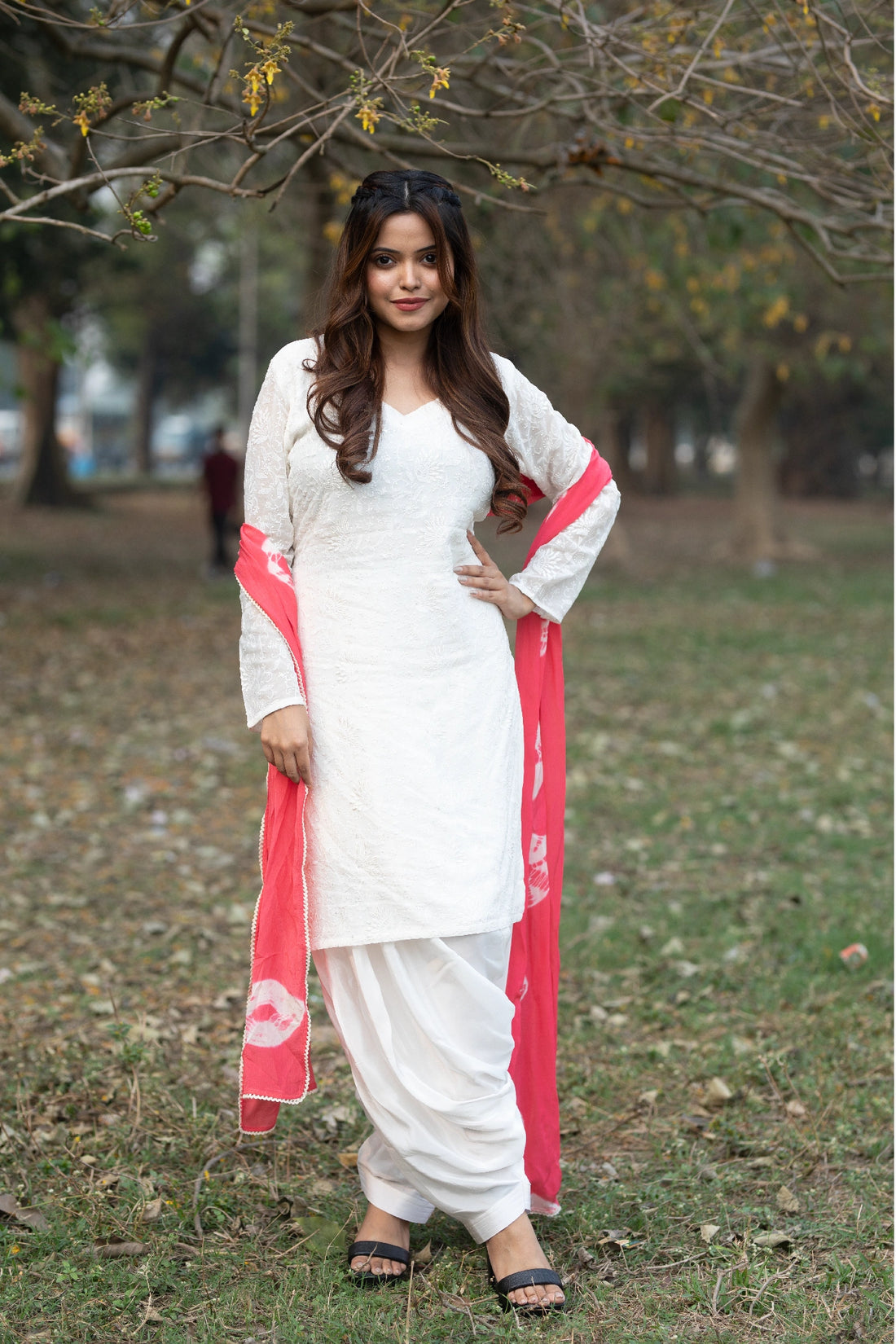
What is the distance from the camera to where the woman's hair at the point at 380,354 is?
276 cm

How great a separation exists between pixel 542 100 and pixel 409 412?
191 centimetres

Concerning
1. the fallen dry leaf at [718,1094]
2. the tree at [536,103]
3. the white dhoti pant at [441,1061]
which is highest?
the tree at [536,103]

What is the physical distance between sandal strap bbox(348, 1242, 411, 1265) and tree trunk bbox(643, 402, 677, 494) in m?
35.4

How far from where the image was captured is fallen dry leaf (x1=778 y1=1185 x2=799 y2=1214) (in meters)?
3.35

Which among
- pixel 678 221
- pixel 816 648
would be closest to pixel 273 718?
pixel 678 221

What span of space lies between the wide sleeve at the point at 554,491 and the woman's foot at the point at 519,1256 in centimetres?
128

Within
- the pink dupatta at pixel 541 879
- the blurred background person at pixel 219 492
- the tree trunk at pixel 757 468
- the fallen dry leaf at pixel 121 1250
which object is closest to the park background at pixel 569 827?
the fallen dry leaf at pixel 121 1250

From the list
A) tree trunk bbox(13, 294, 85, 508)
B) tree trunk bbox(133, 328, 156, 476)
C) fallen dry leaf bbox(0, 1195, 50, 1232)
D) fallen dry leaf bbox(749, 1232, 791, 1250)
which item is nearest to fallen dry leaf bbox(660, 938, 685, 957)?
fallen dry leaf bbox(749, 1232, 791, 1250)

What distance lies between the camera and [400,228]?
9.22 feet

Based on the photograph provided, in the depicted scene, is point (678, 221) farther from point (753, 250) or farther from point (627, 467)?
point (627, 467)

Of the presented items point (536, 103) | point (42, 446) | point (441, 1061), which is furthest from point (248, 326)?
point (441, 1061)

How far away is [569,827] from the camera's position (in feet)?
22.8

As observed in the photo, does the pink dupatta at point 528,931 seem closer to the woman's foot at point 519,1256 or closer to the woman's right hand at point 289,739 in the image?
the woman's right hand at point 289,739

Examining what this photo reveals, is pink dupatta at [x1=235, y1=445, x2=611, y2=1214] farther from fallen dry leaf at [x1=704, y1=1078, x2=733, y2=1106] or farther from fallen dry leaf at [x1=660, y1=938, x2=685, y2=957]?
fallen dry leaf at [x1=660, y1=938, x2=685, y2=957]
